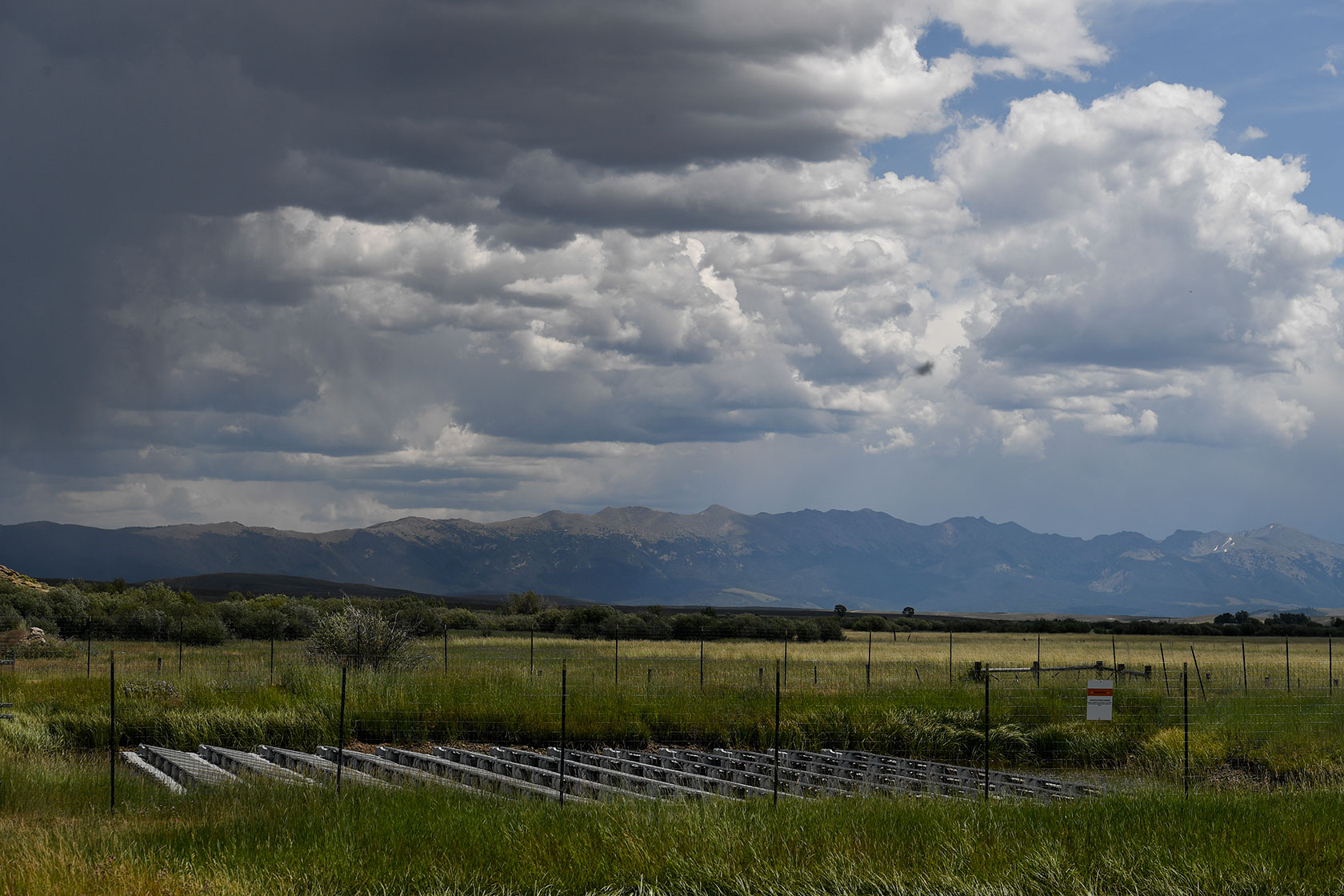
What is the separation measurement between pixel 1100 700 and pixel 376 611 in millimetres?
35282

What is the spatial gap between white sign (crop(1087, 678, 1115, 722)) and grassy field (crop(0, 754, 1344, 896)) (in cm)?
341

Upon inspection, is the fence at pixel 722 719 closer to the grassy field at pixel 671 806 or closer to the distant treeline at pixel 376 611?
the grassy field at pixel 671 806

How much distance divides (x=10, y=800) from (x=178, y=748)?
733 cm

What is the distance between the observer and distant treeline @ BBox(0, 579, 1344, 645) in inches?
2699

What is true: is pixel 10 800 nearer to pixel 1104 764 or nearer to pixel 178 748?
pixel 178 748

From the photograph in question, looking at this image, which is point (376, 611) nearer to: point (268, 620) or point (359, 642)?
point (359, 642)

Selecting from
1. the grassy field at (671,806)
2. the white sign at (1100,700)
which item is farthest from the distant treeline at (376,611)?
the white sign at (1100,700)

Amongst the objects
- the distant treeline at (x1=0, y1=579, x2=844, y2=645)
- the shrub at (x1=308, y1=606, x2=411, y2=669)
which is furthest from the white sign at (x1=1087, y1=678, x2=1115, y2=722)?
the distant treeline at (x1=0, y1=579, x2=844, y2=645)

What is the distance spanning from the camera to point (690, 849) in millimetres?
12805

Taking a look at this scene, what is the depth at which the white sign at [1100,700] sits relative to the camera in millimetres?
18875

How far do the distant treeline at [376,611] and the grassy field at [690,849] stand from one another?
33873 mm

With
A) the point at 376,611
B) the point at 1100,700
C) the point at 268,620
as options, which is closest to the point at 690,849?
the point at 1100,700

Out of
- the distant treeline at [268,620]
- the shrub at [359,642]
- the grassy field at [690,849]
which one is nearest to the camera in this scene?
the grassy field at [690,849]

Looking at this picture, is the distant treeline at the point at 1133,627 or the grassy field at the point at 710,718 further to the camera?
the distant treeline at the point at 1133,627
